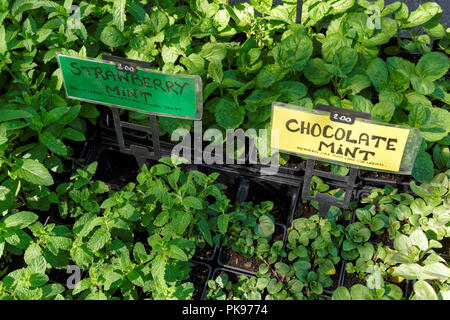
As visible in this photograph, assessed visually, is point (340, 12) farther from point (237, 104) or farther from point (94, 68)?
point (94, 68)

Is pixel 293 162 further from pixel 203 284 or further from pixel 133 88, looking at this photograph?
pixel 133 88

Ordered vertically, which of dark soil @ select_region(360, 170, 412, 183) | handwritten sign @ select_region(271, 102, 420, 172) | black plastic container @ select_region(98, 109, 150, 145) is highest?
handwritten sign @ select_region(271, 102, 420, 172)

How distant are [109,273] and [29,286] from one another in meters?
0.25

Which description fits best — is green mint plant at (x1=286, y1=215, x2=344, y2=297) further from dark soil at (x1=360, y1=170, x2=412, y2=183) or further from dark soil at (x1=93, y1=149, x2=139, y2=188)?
dark soil at (x1=93, y1=149, x2=139, y2=188)

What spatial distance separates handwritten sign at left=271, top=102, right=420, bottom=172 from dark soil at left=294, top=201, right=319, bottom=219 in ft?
1.13

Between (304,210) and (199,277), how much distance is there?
1.65ft

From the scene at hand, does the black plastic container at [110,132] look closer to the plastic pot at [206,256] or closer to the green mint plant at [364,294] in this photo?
the plastic pot at [206,256]

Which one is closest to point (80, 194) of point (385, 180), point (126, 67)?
point (126, 67)

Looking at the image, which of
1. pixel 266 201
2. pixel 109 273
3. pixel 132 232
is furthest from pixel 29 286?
pixel 266 201

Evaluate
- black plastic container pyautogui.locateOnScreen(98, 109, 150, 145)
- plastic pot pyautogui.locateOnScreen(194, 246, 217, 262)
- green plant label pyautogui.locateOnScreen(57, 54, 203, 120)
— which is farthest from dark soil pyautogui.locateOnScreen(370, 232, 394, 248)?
black plastic container pyautogui.locateOnScreen(98, 109, 150, 145)

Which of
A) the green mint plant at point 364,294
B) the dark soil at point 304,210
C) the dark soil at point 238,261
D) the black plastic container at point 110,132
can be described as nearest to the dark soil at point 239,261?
the dark soil at point 238,261

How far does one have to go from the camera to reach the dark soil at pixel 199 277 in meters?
1.86

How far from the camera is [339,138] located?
1679 mm

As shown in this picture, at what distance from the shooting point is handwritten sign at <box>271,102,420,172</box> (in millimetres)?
1622
